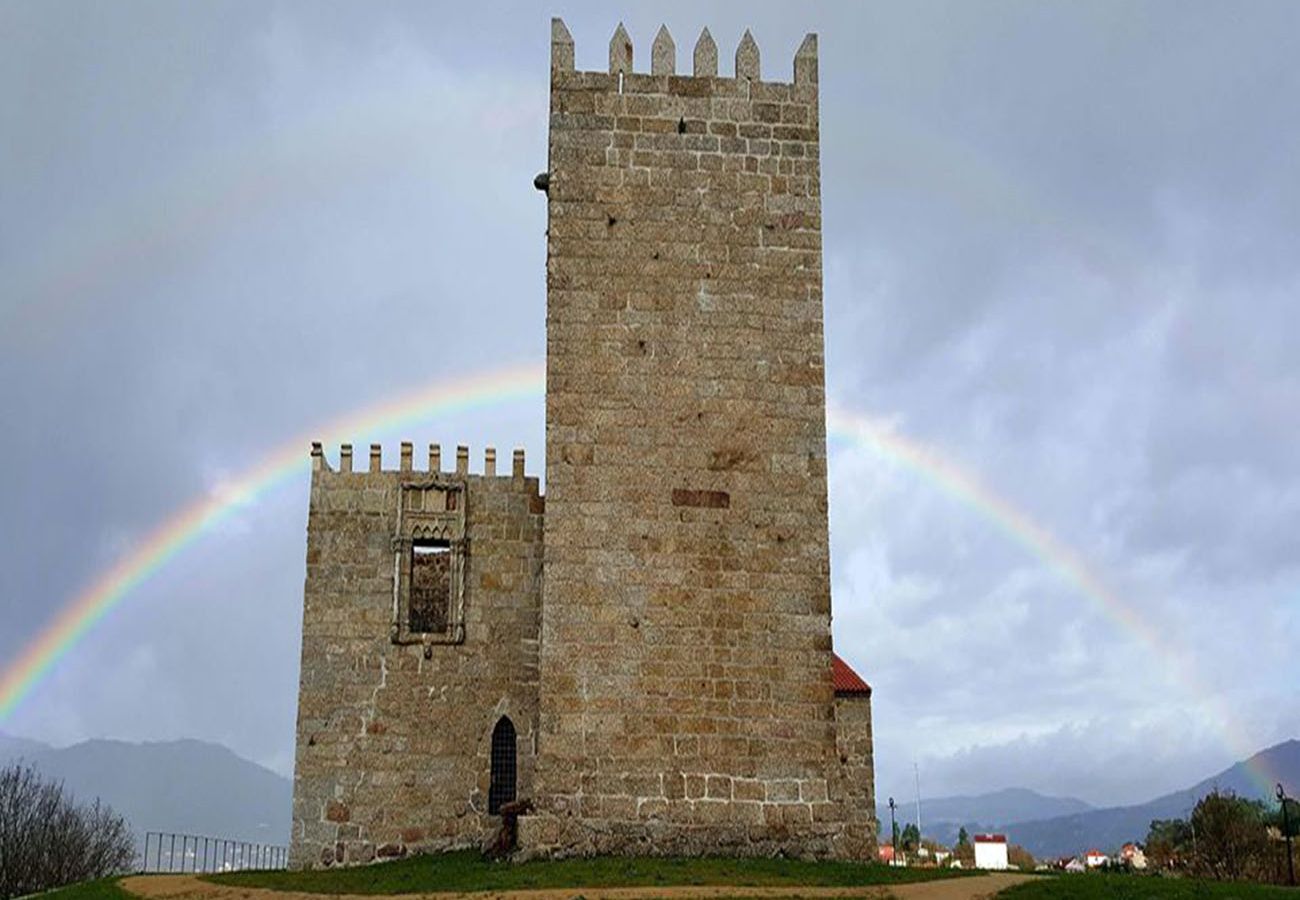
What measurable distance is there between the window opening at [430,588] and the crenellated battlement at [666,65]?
865 cm

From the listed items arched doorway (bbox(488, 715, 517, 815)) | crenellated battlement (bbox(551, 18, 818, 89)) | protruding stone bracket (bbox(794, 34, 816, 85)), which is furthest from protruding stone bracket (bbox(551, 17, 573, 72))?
arched doorway (bbox(488, 715, 517, 815))

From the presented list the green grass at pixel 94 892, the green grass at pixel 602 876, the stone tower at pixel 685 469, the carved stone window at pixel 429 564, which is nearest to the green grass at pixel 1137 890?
the green grass at pixel 602 876

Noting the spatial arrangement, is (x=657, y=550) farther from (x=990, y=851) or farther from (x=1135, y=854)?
(x=1135, y=854)

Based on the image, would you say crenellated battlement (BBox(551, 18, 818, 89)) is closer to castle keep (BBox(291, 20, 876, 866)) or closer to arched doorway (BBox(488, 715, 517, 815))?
castle keep (BBox(291, 20, 876, 866))

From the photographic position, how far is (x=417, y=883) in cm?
1731

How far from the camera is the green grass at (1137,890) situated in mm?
14773

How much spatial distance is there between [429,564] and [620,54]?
9.58 m

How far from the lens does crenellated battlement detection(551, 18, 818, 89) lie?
2017 centimetres

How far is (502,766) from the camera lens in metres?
22.4

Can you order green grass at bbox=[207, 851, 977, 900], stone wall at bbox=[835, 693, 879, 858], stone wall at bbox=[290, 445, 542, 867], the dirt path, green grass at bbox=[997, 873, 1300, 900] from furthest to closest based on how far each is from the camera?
stone wall at bbox=[835, 693, 879, 858] → stone wall at bbox=[290, 445, 542, 867] → green grass at bbox=[207, 851, 977, 900] → the dirt path → green grass at bbox=[997, 873, 1300, 900]

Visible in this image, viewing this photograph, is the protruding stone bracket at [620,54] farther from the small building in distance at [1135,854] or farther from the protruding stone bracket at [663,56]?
the small building in distance at [1135,854]

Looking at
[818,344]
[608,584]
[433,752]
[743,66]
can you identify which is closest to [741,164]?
Answer: [743,66]

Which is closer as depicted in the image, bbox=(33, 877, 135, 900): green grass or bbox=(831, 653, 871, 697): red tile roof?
bbox=(33, 877, 135, 900): green grass

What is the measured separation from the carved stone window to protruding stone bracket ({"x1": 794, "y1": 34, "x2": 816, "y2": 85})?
30.6 feet
